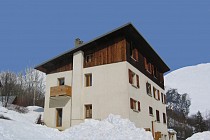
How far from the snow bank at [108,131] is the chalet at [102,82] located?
224cm

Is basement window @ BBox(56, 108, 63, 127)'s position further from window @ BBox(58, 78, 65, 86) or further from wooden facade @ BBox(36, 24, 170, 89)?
wooden facade @ BBox(36, 24, 170, 89)

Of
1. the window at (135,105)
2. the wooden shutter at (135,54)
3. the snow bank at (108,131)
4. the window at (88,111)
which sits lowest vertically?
the snow bank at (108,131)

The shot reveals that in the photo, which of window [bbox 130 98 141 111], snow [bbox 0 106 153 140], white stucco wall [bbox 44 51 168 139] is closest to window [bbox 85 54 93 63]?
white stucco wall [bbox 44 51 168 139]

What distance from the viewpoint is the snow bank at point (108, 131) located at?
56.2 ft

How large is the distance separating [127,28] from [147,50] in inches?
263

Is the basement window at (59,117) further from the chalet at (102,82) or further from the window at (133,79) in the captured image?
the window at (133,79)

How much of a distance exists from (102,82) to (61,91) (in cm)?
437

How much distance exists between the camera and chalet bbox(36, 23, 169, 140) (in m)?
23.5

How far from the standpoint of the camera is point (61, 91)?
2539cm

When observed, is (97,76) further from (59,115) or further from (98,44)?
(59,115)

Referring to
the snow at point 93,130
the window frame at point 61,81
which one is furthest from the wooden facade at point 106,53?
the snow at point 93,130

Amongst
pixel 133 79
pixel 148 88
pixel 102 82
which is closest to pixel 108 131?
pixel 102 82

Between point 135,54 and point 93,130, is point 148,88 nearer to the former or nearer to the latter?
point 135,54

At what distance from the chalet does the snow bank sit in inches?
88.4
